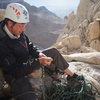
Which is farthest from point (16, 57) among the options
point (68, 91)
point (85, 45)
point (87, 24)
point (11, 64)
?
point (87, 24)

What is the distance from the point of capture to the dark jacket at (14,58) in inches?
176

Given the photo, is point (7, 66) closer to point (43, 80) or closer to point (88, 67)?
point (43, 80)

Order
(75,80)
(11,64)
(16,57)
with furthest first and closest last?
(75,80) < (16,57) < (11,64)

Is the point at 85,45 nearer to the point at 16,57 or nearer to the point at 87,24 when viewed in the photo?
the point at 87,24

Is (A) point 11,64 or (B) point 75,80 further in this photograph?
(B) point 75,80

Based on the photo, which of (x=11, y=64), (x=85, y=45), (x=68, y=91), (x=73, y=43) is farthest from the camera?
(x=85, y=45)

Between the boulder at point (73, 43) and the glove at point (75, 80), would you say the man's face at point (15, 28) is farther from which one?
the boulder at point (73, 43)

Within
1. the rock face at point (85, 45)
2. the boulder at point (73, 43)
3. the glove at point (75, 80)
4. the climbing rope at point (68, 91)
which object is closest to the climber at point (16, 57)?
the climbing rope at point (68, 91)

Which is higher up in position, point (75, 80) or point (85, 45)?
point (75, 80)

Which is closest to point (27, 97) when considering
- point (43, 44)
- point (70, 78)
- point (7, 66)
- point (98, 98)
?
point (7, 66)

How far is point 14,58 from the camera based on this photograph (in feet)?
15.0

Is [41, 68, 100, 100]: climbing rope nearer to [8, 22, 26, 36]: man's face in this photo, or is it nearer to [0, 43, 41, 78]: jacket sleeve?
[0, 43, 41, 78]: jacket sleeve

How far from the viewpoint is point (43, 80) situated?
5.42m

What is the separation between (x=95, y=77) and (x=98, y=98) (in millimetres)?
1264
